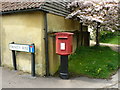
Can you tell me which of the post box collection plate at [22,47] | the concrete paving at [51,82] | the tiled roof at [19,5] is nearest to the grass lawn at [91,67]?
the concrete paving at [51,82]

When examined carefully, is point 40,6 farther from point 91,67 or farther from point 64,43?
point 91,67

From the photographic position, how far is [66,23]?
9016 millimetres

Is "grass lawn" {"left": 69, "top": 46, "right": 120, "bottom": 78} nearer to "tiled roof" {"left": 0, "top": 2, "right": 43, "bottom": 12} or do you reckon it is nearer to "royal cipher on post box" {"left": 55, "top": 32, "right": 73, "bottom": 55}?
"royal cipher on post box" {"left": 55, "top": 32, "right": 73, "bottom": 55}

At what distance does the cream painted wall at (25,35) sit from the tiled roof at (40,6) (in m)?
0.33

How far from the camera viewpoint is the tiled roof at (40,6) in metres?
6.06

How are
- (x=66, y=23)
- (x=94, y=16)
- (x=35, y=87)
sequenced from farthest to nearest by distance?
(x=66, y=23), (x=94, y=16), (x=35, y=87)

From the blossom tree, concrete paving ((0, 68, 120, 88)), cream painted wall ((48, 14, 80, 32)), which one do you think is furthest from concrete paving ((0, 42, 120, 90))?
the blossom tree

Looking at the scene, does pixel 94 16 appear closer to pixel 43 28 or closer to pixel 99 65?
pixel 99 65

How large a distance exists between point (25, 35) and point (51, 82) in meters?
2.50

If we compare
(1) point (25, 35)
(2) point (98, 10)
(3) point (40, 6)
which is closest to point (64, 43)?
(3) point (40, 6)

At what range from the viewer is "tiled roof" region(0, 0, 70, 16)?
19.9 feet

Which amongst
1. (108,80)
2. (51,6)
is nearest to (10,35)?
(51,6)

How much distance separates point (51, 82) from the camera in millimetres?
5832

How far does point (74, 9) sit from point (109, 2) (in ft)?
7.10
